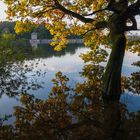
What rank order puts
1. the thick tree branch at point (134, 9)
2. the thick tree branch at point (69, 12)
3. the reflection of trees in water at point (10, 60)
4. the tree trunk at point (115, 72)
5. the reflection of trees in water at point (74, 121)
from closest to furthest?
the reflection of trees in water at point (74, 121), the reflection of trees in water at point (10, 60), the thick tree branch at point (134, 9), the tree trunk at point (115, 72), the thick tree branch at point (69, 12)

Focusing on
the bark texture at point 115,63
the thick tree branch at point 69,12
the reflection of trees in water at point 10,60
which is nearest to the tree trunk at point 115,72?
the bark texture at point 115,63

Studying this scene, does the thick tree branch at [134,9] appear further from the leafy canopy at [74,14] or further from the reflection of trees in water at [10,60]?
the reflection of trees in water at [10,60]

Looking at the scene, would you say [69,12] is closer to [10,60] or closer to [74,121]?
[10,60]

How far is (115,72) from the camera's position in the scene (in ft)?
71.2

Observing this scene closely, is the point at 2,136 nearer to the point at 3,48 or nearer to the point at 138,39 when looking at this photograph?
the point at 3,48

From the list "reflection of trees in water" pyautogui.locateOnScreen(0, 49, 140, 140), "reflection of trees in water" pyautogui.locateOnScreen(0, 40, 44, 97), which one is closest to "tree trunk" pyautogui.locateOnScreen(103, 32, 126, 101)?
"reflection of trees in water" pyautogui.locateOnScreen(0, 49, 140, 140)

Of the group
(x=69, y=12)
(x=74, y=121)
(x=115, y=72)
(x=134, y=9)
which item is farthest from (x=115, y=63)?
(x=74, y=121)

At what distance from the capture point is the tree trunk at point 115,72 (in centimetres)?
2159

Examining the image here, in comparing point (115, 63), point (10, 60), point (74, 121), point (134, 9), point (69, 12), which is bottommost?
point (74, 121)

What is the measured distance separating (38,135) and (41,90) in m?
22.6

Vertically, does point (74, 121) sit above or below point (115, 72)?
below

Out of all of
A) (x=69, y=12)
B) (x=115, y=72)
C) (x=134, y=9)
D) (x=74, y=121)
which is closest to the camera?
Answer: (x=74, y=121)

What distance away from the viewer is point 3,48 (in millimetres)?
19594

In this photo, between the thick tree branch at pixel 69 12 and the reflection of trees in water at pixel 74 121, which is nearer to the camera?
the reflection of trees in water at pixel 74 121
